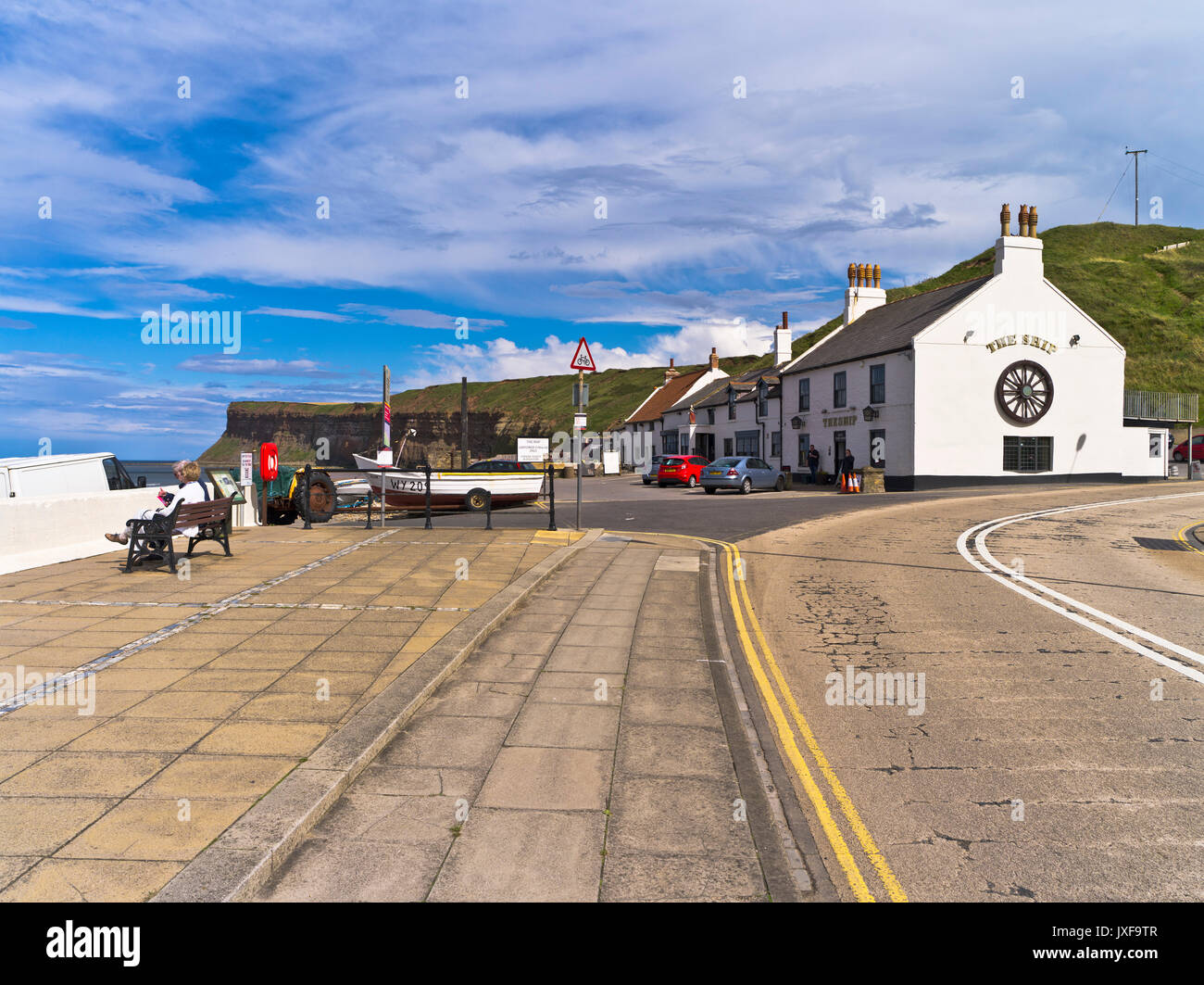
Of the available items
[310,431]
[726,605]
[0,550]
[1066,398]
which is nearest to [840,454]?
[1066,398]

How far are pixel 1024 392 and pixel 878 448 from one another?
683 centimetres

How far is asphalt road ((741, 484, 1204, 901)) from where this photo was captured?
388cm

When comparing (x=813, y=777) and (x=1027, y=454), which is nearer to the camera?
(x=813, y=777)

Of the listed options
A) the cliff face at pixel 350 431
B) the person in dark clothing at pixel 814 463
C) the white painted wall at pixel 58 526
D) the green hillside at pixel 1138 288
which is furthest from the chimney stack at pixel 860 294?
the cliff face at pixel 350 431

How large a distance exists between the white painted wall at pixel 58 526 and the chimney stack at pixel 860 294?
44175 mm

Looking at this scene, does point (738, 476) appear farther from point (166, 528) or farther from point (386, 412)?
point (166, 528)

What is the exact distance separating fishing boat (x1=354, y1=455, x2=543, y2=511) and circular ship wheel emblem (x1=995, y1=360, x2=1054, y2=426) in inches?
978

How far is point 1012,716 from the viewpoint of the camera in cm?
596

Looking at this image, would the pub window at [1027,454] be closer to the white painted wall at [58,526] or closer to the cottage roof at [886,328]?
the cottage roof at [886,328]

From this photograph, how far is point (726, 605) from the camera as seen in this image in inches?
408

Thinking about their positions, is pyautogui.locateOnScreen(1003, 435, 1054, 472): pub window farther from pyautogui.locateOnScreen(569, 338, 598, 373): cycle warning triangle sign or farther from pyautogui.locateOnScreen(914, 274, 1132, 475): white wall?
pyautogui.locateOnScreen(569, 338, 598, 373): cycle warning triangle sign

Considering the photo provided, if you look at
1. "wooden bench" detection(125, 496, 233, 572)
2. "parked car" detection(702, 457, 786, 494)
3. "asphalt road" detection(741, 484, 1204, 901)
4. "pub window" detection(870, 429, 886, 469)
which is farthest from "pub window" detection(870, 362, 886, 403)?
"wooden bench" detection(125, 496, 233, 572)

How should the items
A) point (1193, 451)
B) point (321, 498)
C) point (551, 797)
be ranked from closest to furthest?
point (551, 797) → point (321, 498) → point (1193, 451)

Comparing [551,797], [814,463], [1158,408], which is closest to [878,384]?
[814,463]
